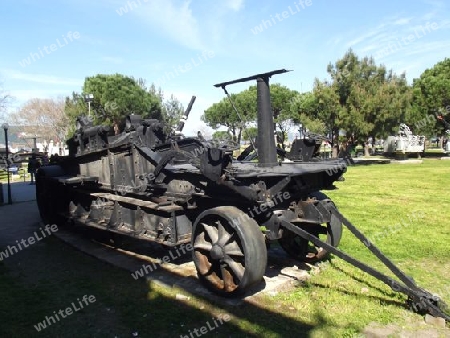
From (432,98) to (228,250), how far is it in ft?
123

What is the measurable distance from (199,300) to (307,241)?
2085 mm

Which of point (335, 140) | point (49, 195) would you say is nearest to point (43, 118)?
point (335, 140)

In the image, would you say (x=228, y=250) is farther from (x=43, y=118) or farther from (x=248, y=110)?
(x=43, y=118)

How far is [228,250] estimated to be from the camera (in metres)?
4.57

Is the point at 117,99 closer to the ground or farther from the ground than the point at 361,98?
farther from the ground

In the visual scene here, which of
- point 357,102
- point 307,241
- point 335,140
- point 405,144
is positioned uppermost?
point 357,102

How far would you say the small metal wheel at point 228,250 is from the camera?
435cm

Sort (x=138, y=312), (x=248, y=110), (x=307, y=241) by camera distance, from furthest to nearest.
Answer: (x=248, y=110) → (x=307, y=241) → (x=138, y=312)

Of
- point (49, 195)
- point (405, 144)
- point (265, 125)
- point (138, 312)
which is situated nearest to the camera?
point (138, 312)

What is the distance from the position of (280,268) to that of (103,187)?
3472 millimetres

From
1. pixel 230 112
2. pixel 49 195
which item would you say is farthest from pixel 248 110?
pixel 49 195

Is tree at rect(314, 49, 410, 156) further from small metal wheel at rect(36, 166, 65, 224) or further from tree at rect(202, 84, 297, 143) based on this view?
small metal wheel at rect(36, 166, 65, 224)

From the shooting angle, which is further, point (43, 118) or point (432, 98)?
point (43, 118)

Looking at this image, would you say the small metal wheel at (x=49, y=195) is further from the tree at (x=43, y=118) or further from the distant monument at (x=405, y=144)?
the tree at (x=43, y=118)
